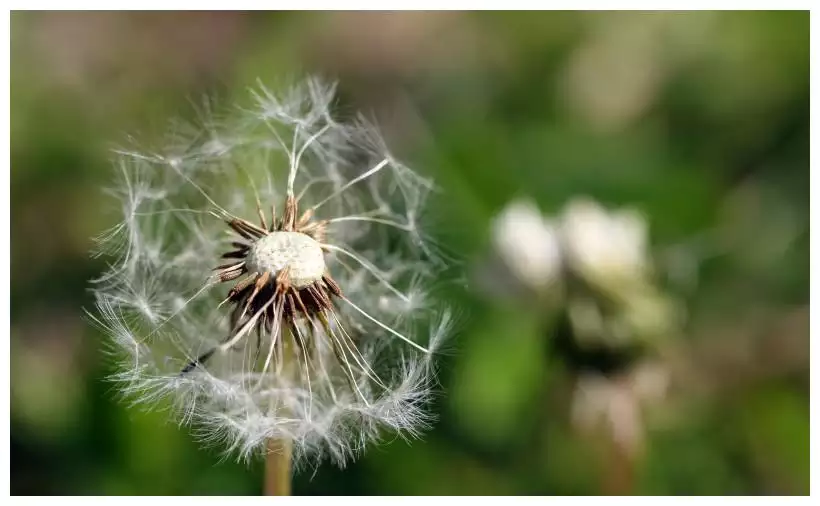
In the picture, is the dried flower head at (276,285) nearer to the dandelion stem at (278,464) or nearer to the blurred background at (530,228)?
the dandelion stem at (278,464)

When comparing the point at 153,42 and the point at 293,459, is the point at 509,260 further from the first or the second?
the point at 153,42

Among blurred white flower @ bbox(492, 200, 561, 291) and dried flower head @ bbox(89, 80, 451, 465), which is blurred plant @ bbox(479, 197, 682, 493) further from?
dried flower head @ bbox(89, 80, 451, 465)

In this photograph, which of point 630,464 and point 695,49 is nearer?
point 630,464

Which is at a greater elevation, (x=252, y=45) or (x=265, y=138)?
(x=252, y=45)

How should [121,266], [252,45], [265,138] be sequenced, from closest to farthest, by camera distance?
[121,266] → [265,138] → [252,45]

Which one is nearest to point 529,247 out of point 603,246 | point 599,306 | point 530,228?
point 530,228

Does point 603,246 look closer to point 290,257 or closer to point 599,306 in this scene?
point 599,306
